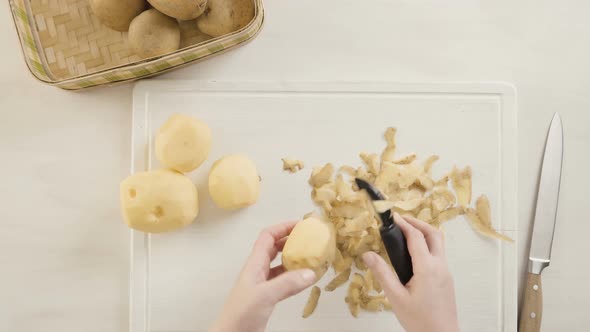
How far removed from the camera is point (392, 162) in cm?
102

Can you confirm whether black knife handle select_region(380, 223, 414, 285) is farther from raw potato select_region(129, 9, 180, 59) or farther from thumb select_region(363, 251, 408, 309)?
raw potato select_region(129, 9, 180, 59)

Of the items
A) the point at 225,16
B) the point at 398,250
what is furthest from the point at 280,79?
the point at 398,250

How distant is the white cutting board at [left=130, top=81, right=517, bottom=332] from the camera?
3.35 feet

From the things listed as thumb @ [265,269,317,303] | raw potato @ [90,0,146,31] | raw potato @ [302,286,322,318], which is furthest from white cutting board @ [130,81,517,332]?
A: thumb @ [265,269,317,303]

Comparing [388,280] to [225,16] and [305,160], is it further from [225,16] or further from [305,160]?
[225,16]

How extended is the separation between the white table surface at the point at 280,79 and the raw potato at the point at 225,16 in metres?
0.08

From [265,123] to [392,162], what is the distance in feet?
0.90

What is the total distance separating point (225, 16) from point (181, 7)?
3.7 inches

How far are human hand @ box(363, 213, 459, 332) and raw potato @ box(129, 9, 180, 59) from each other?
0.55m

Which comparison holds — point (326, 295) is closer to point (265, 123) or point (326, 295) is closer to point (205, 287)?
point (205, 287)

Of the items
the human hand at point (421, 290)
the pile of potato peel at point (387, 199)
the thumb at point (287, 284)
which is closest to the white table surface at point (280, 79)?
the pile of potato peel at point (387, 199)

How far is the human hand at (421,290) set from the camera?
0.82m

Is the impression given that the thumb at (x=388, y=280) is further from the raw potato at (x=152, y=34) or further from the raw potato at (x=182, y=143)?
the raw potato at (x=152, y=34)

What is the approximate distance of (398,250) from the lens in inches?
32.5
